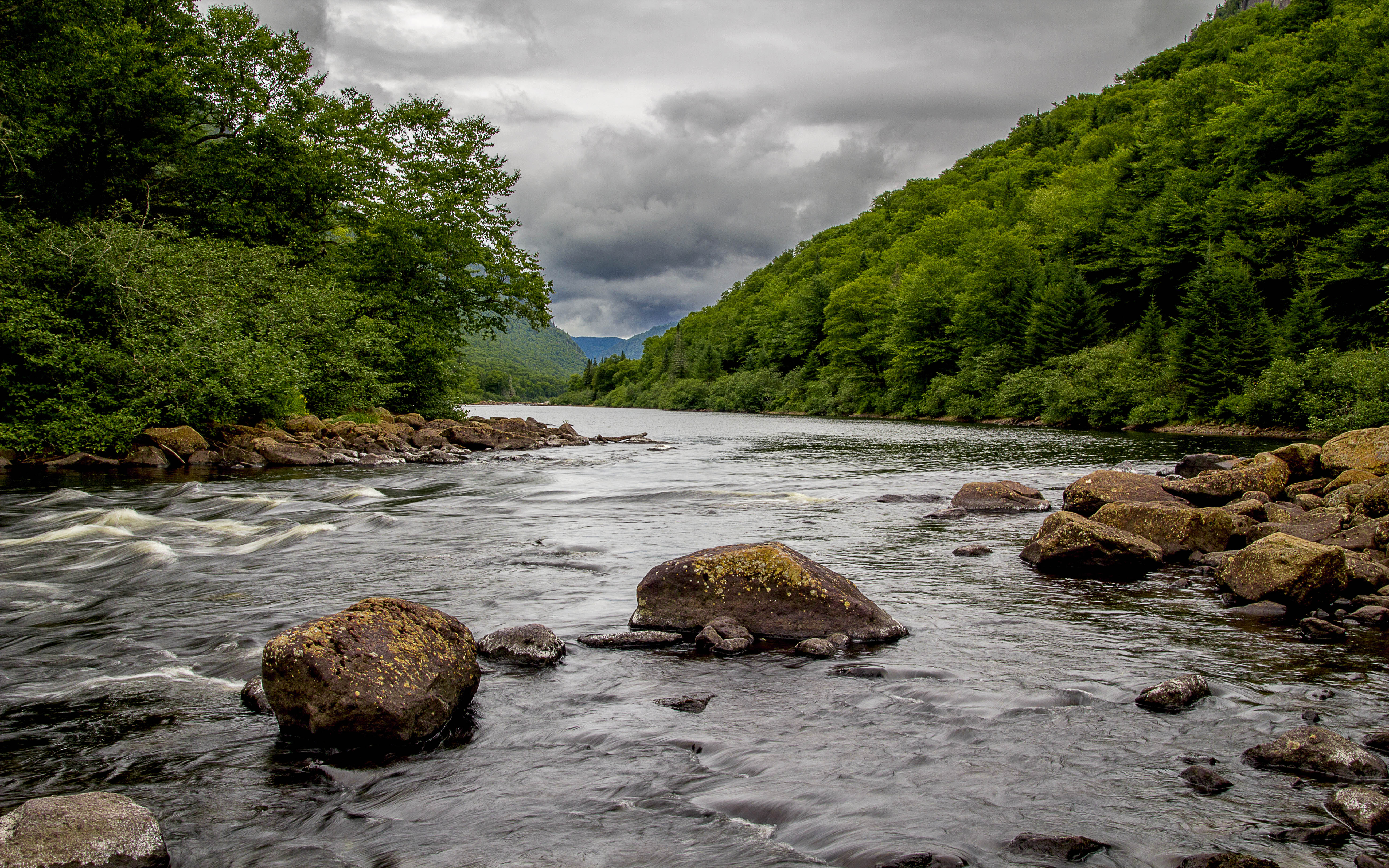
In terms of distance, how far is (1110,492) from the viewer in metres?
13.4

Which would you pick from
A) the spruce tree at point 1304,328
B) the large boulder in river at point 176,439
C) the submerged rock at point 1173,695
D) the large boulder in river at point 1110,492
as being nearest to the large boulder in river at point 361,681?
the submerged rock at point 1173,695

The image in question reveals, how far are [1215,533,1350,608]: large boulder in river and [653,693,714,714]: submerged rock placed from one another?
21.6ft

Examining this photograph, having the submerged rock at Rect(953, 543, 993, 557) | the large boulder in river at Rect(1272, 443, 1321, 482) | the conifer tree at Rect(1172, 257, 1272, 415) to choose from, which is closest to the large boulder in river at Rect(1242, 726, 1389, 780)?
the submerged rock at Rect(953, 543, 993, 557)

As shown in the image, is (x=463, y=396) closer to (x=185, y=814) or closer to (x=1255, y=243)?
(x=185, y=814)

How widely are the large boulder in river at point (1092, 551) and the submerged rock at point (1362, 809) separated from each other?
6.12 m

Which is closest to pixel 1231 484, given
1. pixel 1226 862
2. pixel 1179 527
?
pixel 1179 527

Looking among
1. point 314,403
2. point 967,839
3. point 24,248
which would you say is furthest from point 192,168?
point 967,839

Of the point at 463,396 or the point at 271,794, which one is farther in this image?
the point at 463,396

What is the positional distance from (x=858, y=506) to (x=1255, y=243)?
44.7 m

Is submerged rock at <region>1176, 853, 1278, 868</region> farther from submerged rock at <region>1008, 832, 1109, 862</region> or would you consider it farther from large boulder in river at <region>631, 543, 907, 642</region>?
large boulder in river at <region>631, 543, 907, 642</region>

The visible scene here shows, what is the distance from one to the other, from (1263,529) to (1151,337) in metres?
45.6

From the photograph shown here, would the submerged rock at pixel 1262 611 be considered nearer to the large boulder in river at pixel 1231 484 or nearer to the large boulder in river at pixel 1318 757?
the large boulder in river at pixel 1318 757

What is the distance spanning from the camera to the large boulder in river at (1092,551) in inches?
403

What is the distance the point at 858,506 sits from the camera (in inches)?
679
